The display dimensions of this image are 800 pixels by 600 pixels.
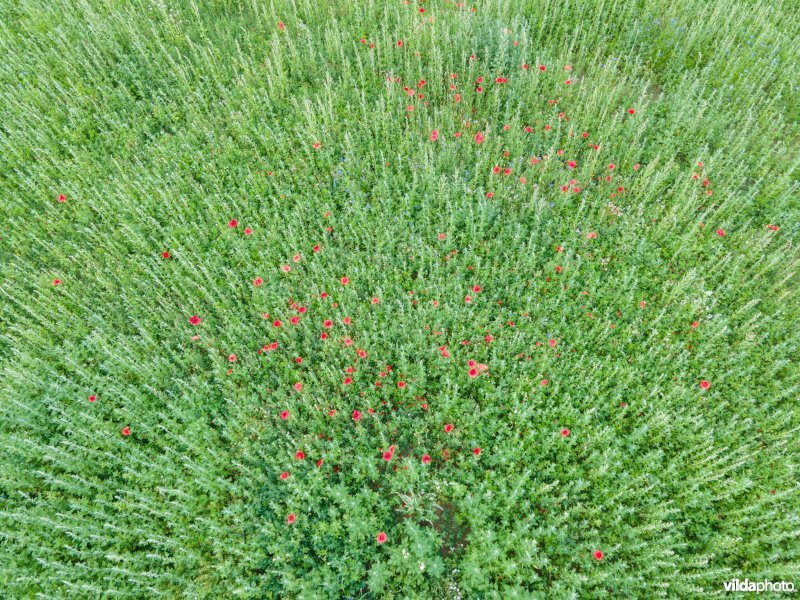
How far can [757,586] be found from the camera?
158 inches

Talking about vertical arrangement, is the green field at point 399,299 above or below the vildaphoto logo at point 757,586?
above

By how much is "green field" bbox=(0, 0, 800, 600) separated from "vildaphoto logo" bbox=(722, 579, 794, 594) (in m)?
0.08

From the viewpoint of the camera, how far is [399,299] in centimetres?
562

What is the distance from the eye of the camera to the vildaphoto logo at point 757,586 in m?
4.00

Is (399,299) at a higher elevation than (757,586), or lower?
higher

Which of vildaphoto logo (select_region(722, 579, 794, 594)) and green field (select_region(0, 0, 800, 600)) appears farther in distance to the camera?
green field (select_region(0, 0, 800, 600))

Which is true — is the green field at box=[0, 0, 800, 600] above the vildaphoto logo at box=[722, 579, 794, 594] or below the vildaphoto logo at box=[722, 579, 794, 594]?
above

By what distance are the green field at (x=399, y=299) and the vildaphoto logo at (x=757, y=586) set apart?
79 millimetres

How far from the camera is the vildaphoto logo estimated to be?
4.00 m

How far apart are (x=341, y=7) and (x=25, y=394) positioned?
329 inches

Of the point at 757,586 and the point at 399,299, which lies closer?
the point at 757,586

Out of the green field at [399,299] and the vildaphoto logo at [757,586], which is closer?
the vildaphoto logo at [757,586]

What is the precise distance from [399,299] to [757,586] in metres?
4.61

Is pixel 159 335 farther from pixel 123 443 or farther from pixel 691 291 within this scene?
pixel 691 291
